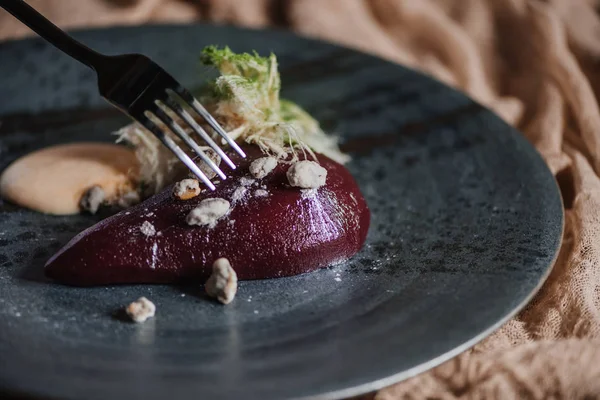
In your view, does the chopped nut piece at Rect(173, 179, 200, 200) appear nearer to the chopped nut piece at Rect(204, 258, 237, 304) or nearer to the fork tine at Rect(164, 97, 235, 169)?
the fork tine at Rect(164, 97, 235, 169)

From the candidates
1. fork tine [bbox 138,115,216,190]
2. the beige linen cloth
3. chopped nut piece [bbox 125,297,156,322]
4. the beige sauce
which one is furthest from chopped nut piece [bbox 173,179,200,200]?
the beige linen cloth

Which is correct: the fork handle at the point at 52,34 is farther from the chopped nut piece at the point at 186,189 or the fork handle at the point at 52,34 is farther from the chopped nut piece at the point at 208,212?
the chopped nut piece at the point at 208,212

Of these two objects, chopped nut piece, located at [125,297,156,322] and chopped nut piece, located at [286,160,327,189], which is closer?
chopped nut piece, located at [125,297,156,322]

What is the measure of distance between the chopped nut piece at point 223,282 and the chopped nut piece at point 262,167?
0.30 meters

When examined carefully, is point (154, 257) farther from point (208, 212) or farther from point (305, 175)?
point (305, 175)

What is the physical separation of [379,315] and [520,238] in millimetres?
560

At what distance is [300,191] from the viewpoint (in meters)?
2.22

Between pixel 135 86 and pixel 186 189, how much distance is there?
14.0 inches

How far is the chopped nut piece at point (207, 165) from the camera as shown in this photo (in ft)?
7.46

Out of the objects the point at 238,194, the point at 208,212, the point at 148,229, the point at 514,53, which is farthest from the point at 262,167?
the point at 514,53

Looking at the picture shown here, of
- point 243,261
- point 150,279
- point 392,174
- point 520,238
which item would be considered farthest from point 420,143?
point 150,279

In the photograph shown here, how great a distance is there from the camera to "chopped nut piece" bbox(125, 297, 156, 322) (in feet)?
6.39

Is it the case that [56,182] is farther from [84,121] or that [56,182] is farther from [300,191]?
[300,191]

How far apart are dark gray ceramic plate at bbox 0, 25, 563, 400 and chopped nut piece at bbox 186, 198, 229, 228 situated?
0.18 metres
